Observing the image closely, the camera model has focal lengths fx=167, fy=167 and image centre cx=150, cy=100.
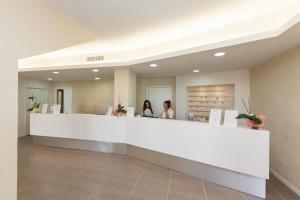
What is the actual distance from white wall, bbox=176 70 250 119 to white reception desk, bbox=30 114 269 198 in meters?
2.04

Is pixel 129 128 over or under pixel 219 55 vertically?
under

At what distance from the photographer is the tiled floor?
8.13 feet

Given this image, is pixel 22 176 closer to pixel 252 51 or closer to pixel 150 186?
pixel 150 186

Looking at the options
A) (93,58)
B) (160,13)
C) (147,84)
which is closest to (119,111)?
(93,58)

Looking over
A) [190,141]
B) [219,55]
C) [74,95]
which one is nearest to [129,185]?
[190,141]

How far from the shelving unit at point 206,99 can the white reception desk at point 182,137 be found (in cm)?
186

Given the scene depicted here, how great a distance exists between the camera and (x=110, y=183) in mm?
2832

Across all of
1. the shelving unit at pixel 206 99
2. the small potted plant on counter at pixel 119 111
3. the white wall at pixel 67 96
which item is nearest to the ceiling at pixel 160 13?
the small potted plant on counter at pixel 119 111

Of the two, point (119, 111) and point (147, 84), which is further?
point (147, 84)

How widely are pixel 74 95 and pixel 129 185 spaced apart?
5.46m

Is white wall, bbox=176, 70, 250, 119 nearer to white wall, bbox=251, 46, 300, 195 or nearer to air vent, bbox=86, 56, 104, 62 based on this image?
white wall, bbox=251, 46, 300, 195

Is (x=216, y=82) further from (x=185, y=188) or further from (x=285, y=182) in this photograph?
(x=185, y=188)

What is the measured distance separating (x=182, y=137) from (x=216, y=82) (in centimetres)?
240

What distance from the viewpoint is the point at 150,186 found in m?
2.76
